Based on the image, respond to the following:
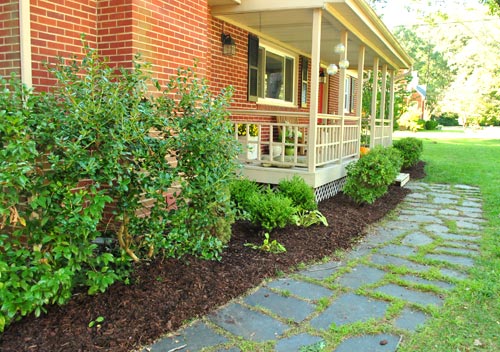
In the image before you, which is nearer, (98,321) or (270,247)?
(98,321)

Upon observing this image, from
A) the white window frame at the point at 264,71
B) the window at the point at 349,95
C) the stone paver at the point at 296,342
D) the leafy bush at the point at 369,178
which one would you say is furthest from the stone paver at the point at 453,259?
the window at the point at 349,95

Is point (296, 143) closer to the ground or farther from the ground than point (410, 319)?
farther from the ground

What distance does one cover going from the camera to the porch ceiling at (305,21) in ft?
20.6

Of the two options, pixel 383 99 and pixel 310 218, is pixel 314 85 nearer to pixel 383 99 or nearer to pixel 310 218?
pixel 310 218

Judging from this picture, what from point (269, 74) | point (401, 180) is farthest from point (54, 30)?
point (401, 180)

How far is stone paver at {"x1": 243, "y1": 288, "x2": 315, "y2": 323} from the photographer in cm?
331

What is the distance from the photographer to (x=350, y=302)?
3.58 metres

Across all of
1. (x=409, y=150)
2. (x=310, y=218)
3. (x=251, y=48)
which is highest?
(x=251, y=48)

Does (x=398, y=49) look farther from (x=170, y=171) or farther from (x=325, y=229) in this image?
(x=170, y=171)

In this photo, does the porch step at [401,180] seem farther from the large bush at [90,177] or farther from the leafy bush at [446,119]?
the leafy bush at [446,119]

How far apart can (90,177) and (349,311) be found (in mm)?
2202

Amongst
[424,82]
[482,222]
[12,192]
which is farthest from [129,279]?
[424,82]

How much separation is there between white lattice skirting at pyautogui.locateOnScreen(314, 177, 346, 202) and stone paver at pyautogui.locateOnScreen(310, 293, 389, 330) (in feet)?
10.7

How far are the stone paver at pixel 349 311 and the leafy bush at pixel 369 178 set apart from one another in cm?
318
